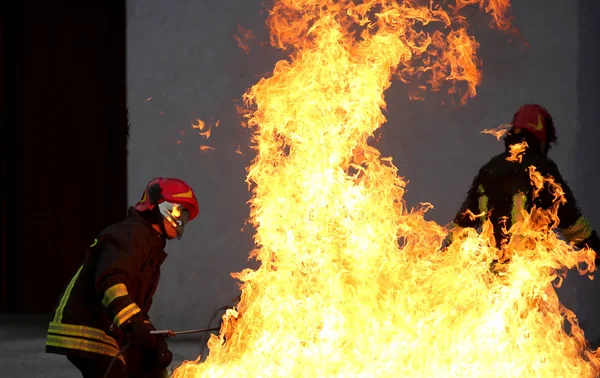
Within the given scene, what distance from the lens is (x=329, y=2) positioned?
8461 millimetres

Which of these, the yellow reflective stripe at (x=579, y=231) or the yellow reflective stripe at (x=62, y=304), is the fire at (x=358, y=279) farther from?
the yellow reflective stripe at (x=62, y=304)

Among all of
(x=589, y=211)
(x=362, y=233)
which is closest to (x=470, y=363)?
(x=362, y=233)

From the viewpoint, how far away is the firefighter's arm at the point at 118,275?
470 cm

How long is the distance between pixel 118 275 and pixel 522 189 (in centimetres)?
281

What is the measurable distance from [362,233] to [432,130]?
312 cm

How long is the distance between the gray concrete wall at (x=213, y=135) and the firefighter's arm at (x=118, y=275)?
4.26 meters

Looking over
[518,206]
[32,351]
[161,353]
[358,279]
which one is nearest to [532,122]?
[518,206]

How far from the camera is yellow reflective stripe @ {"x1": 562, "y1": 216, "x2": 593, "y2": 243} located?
252 inches

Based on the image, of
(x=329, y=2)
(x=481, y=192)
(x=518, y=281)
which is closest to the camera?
(x=518, y=281)

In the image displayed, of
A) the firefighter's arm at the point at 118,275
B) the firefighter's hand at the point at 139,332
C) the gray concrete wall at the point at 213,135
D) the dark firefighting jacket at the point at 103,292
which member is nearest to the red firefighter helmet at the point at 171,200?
the dark firefighting jacket at the point at 103,292

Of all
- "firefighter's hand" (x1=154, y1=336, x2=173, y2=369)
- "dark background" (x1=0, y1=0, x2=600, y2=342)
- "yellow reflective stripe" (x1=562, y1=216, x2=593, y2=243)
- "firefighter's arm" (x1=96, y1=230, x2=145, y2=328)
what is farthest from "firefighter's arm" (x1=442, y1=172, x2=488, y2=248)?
"dark background" (x1=0, y1=0, x2=600, y2=342)

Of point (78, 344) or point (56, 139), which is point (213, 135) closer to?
point (56, 139)

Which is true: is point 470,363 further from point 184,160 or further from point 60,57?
point 60,57

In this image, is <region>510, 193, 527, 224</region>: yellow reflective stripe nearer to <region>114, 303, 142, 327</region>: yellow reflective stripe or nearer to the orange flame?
the orange flame
